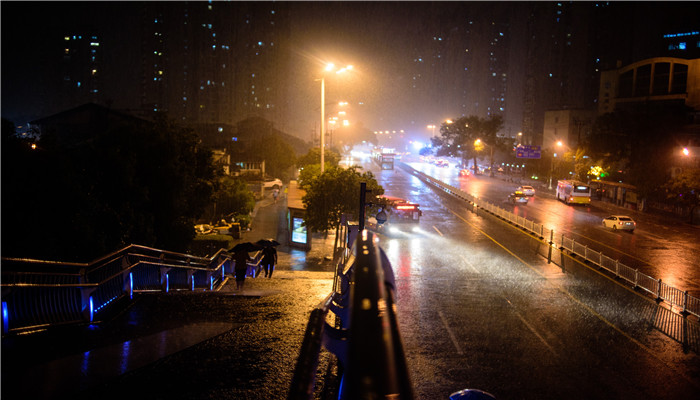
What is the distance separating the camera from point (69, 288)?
8.16 metres

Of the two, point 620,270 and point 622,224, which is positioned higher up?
point 622,224

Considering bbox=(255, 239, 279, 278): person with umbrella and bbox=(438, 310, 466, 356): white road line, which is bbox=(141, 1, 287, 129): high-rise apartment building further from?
bbox=(438, 310, 466, 356): white road line

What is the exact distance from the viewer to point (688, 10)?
317 ft

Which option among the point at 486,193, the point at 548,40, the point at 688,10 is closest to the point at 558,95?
→ the point at 548,40

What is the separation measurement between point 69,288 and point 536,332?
11.7 meters

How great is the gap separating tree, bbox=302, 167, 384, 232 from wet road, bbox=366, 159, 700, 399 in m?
5.42

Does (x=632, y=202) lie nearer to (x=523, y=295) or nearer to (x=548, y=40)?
(x=523, y=295)

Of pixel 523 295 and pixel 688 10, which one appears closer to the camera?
pixel 523 295

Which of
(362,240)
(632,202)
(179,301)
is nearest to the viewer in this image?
(362,240)

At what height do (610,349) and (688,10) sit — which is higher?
(688,10)

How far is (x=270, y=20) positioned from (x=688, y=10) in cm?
13941

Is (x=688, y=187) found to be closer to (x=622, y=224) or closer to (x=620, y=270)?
(x=622, y=224)

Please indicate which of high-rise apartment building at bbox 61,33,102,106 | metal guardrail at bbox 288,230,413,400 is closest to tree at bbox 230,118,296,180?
high-rise apartment building at bbox 61,33,102,106

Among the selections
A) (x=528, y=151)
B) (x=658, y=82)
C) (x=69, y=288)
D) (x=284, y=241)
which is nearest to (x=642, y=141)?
(x=528, y=151)
